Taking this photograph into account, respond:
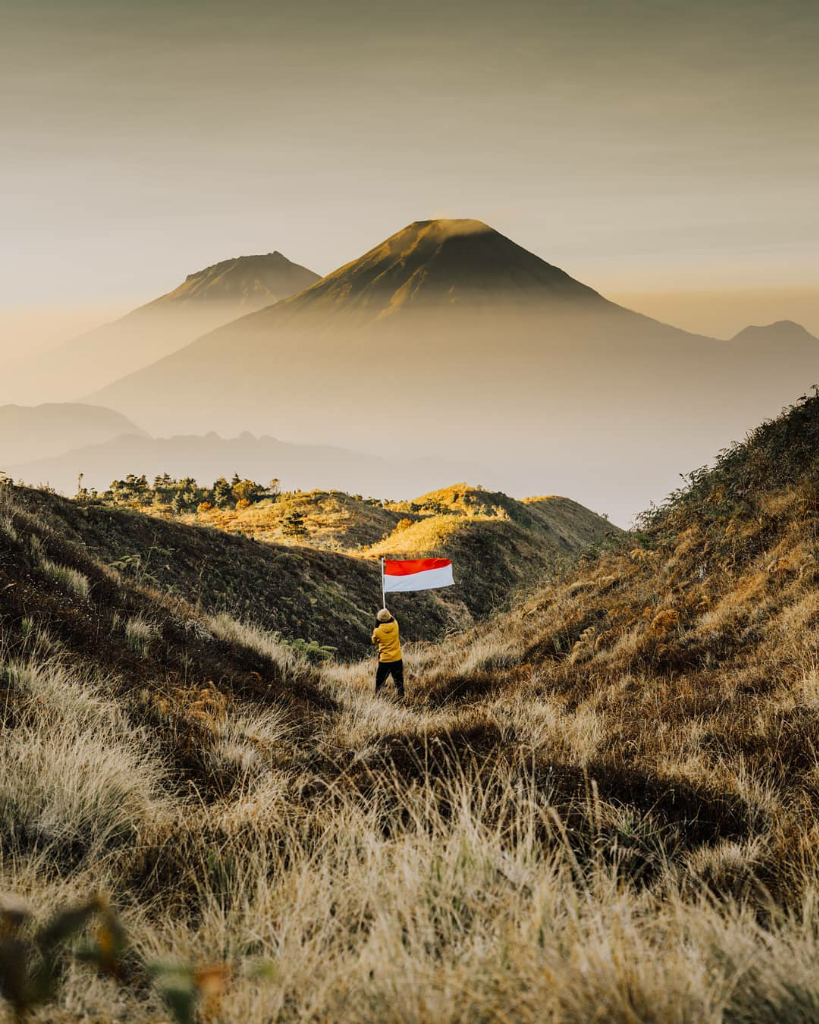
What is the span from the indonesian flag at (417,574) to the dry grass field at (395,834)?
6.96 m

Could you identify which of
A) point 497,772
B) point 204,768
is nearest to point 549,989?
point 497,772

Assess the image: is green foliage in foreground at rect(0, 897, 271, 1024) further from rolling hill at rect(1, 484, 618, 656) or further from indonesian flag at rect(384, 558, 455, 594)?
indonesian flag at rect(384, 558, 455, 594)

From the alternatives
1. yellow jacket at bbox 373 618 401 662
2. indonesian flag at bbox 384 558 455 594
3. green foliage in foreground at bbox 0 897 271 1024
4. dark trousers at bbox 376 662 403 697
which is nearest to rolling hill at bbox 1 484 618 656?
indonesian flag at bbox 384 558 455 594

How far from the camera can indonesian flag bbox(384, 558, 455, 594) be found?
14.7 m

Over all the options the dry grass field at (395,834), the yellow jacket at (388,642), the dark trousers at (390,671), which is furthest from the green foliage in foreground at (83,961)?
the dark trousers at (390,671)

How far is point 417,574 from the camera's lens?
49.2 ft

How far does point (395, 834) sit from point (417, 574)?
1242 cm

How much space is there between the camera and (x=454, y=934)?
6.08 feet

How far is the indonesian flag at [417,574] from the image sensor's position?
577 inches

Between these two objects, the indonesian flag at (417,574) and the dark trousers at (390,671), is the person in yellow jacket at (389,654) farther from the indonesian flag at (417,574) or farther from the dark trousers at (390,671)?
the indonesian flag at (417,574)

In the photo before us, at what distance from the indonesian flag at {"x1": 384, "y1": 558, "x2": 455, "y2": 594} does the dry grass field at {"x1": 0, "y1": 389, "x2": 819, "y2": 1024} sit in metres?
6.96

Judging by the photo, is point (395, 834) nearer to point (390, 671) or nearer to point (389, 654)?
point (389, 654)

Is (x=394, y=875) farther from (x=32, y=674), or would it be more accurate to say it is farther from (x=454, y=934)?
(x=32, y=674)

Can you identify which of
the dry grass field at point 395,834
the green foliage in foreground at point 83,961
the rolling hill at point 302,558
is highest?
the green foliage in foreground at point 83,961
